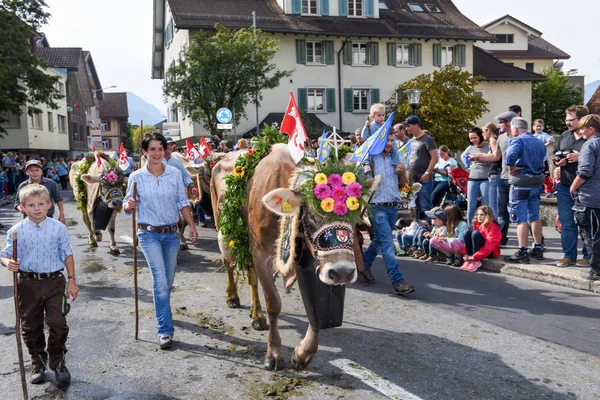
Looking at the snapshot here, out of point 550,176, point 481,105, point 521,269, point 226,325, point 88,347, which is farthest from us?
point 481,105

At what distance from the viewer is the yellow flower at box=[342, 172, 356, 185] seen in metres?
3.96

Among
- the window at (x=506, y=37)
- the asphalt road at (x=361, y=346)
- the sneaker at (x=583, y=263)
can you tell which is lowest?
the asphalt road at (x=361, y=346)

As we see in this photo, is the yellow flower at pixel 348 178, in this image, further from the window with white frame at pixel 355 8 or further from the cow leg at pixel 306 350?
the window with white frame at pixel 355 8

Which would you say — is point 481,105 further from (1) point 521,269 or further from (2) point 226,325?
(2) point 226,325

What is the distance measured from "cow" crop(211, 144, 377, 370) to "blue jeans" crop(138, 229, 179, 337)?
31.1 inches

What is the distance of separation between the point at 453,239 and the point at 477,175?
5.14 ft

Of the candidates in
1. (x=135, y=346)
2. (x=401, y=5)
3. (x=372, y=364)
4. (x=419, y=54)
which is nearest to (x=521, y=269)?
(x=372, y=364)

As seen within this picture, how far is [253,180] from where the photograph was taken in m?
5.20

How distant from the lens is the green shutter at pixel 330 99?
118 feet

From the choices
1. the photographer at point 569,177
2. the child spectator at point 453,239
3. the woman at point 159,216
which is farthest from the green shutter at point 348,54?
the woman at point 159,216

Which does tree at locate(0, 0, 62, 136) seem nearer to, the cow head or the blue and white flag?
the cow head

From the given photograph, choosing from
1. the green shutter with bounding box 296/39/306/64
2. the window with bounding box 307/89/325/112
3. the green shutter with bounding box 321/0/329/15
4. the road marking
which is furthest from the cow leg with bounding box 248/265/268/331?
the green shutter with bounding box 321/0/329/15

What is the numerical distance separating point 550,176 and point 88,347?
10819mm

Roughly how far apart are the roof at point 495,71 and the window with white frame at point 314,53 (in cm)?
1176
